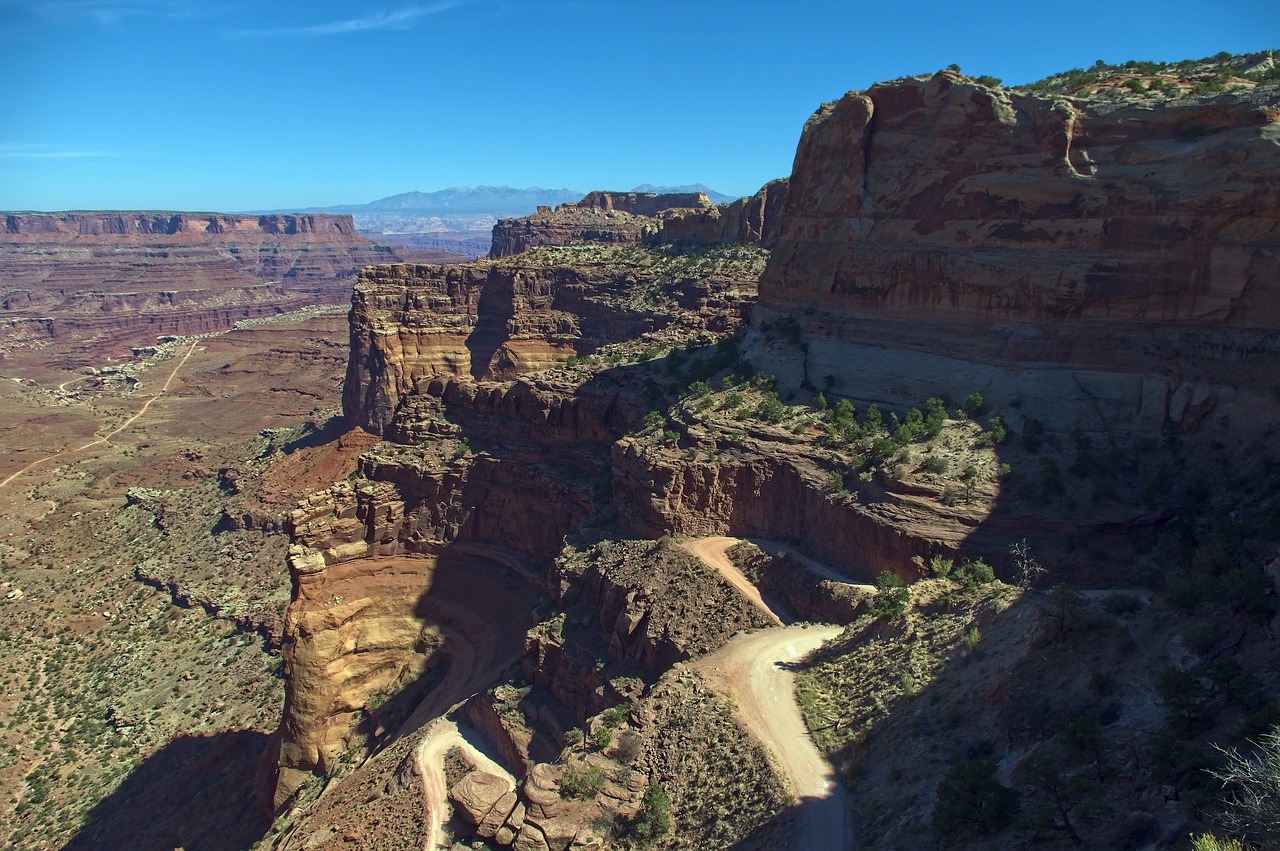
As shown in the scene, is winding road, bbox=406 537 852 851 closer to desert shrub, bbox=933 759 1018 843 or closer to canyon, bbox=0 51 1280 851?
canyon, bbox=0 51 1280 851

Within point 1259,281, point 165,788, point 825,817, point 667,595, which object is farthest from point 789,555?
point 165,788

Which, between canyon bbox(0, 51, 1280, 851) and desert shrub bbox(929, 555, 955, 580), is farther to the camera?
desert shrub bbox(929, 555, 955, 580)

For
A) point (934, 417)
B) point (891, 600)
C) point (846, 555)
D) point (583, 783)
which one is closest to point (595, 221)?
point (934, 417)

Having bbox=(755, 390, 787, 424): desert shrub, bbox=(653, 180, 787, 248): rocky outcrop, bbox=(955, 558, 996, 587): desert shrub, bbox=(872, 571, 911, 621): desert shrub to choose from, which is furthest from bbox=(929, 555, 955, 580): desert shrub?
bbox=(653, 180, 787, 248): rocky outcrop

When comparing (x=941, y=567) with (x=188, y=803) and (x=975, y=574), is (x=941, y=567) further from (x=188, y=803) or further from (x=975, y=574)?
(x=188, y=803)

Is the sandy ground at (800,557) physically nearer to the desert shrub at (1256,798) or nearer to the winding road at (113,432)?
the desert shrub at (1256,798)

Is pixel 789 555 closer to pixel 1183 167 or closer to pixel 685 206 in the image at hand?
pixel 1183 167
